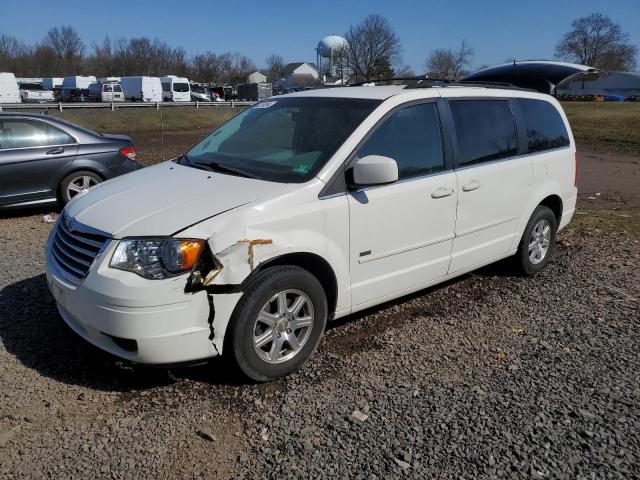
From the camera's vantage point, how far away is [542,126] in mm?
5410

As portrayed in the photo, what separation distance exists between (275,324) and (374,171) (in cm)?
117

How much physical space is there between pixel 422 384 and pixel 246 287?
131 centimetres

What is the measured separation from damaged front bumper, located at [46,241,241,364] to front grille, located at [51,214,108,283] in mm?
96

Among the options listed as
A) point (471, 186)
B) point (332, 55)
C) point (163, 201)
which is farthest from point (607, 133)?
point (332, 55)

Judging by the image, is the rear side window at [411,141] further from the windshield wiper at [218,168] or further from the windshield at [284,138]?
the windshield wiper at [218,168]

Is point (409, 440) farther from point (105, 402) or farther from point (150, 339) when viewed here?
point (105, 402)

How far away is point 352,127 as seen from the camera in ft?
12.6

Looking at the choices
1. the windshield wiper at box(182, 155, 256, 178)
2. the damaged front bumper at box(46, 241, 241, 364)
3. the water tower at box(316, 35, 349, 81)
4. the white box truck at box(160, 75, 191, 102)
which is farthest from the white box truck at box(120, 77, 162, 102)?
the damaged front bumper at box(46, 241, 241, 364)

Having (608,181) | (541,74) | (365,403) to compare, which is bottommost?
(365,403)

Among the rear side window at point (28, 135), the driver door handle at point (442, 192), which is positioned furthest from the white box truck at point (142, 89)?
the driver door handle at point (442, 192)

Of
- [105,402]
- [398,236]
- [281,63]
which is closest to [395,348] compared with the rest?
[398,236]

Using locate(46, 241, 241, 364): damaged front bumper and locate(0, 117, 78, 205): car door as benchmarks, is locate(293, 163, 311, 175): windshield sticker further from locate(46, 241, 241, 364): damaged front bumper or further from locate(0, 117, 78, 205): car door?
locate(0, 117, 78, 205): car door

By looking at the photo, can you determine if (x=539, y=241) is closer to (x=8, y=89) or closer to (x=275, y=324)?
(x=275, y=324)

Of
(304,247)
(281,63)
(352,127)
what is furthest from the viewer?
(281,63)
